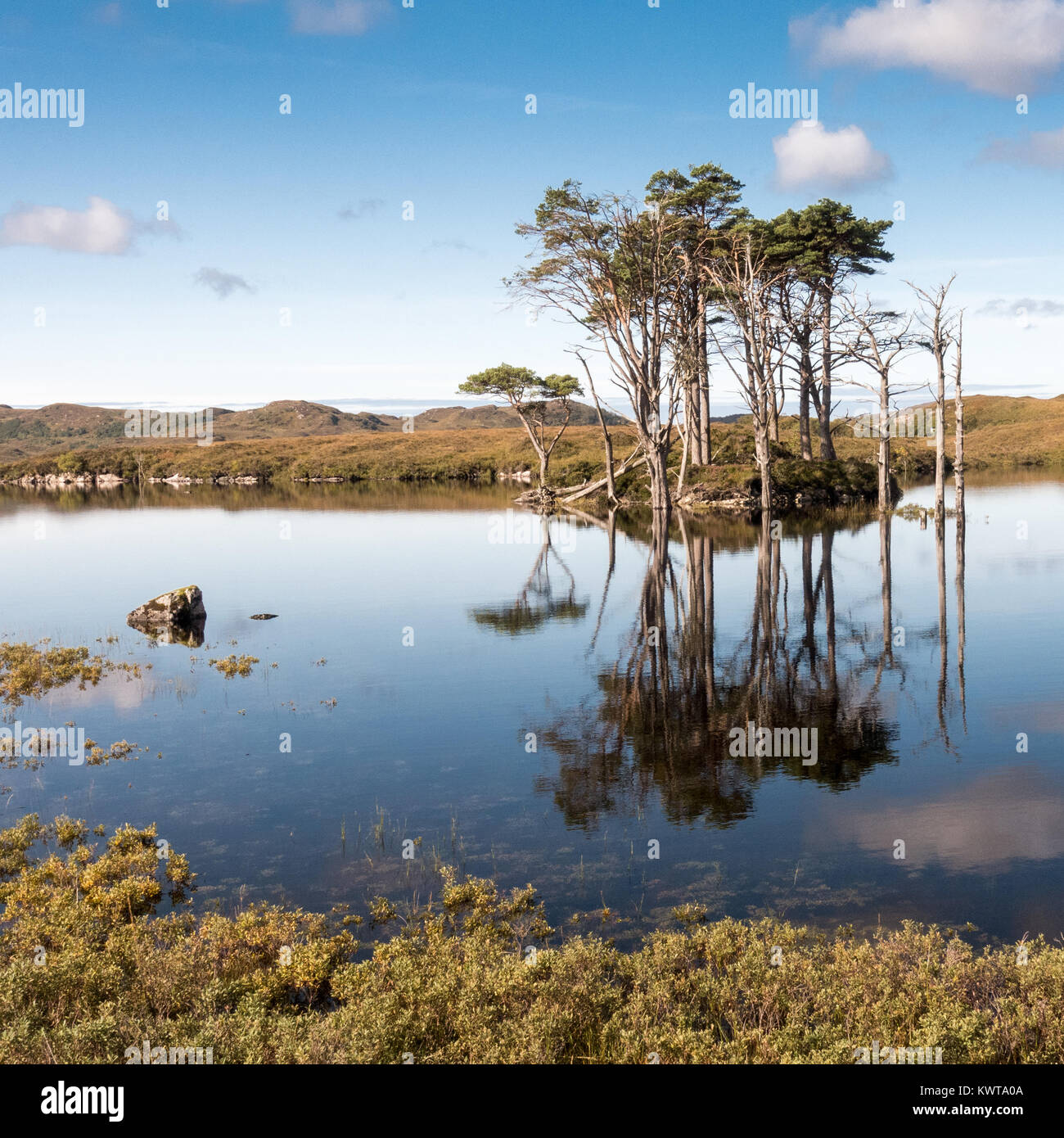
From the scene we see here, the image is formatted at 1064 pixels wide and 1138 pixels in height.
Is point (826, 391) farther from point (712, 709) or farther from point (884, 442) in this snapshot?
point (712, 709)

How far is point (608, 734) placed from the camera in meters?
16.8

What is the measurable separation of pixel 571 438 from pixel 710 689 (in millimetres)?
110314

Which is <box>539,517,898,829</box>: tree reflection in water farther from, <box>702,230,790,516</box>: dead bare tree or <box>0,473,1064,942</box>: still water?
<box>702,230,790,516</box>: dead bare tree

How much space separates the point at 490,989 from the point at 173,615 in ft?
75.3

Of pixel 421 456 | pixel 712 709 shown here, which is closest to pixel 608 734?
pixel 712 709

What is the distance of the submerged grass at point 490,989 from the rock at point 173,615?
59.0 feet

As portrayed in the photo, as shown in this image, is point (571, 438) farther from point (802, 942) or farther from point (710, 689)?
point (802, 942)

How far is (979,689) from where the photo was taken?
19.0 meters

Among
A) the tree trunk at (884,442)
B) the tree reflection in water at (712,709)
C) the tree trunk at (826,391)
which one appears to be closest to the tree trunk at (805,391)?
the tree trunk at (826,391)

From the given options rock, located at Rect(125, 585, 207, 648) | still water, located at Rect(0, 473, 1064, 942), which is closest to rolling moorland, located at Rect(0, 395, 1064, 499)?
still water, located at Rect(0, 473, 1064, 942)

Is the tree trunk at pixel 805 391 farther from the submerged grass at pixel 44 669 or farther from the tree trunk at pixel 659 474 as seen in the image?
the submerged grass at pixel 44 669

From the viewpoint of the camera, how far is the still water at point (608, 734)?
11539 millimetres
